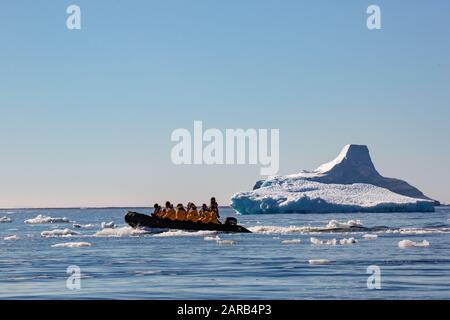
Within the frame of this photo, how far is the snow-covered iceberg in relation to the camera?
228 ft

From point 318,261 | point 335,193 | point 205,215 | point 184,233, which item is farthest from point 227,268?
point 335,193

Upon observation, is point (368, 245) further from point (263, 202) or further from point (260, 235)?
point (263, 202)

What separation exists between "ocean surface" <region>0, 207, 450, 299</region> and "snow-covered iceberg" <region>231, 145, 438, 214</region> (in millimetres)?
36508

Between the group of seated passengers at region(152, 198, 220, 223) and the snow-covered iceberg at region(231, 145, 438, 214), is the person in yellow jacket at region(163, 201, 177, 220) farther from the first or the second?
the snow-covered iceberg at region(231, 145, 438, 214)

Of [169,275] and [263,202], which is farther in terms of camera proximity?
[263,202]

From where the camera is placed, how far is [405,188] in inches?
3383

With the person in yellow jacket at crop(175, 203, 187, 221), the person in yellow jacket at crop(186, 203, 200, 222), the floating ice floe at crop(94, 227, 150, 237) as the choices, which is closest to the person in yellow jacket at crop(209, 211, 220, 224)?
the person in yellow jacket at crop(186, 203, 200, 222)

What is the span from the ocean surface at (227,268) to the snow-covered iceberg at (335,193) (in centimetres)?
3651

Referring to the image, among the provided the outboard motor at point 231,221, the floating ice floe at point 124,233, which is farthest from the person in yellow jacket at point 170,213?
the outboard motor at point 231,221

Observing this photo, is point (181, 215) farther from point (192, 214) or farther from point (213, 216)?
point (213, 216)
